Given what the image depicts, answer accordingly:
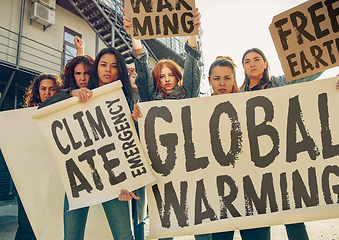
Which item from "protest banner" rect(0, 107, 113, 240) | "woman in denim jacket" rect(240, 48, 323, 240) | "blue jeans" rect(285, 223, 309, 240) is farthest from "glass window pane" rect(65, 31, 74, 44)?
"blue jeans" rect(285, 223, 309, 240)

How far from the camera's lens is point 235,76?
2096mm

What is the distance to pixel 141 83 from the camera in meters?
1.98

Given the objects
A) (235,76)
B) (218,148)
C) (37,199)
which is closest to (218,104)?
(218,148)

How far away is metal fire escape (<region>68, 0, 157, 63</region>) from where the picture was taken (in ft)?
26.9

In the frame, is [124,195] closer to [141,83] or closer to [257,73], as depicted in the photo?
[141,83]

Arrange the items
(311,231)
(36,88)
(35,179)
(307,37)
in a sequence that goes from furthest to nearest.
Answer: (311,231), (36,88), (35,179), (307,37)

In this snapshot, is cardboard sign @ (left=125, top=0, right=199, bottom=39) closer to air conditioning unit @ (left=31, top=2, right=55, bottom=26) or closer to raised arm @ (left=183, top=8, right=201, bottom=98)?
raised arm @ (left=183, top=8, right=201, bottom=98)

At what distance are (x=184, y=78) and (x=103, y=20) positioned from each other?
8004 millimetres

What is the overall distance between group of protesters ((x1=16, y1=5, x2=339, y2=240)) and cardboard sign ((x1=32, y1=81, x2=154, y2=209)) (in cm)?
10

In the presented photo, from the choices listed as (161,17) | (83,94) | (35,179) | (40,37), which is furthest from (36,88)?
(40,37)

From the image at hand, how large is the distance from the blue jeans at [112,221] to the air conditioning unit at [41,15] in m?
8.10

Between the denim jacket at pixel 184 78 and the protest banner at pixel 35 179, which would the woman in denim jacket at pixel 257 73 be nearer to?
the denim jacket at pixel 184 78

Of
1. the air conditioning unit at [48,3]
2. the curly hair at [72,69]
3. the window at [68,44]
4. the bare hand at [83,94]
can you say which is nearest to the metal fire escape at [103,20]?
the air conditioning unit at [48,3]

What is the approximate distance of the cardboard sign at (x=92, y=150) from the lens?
5.26 ft
